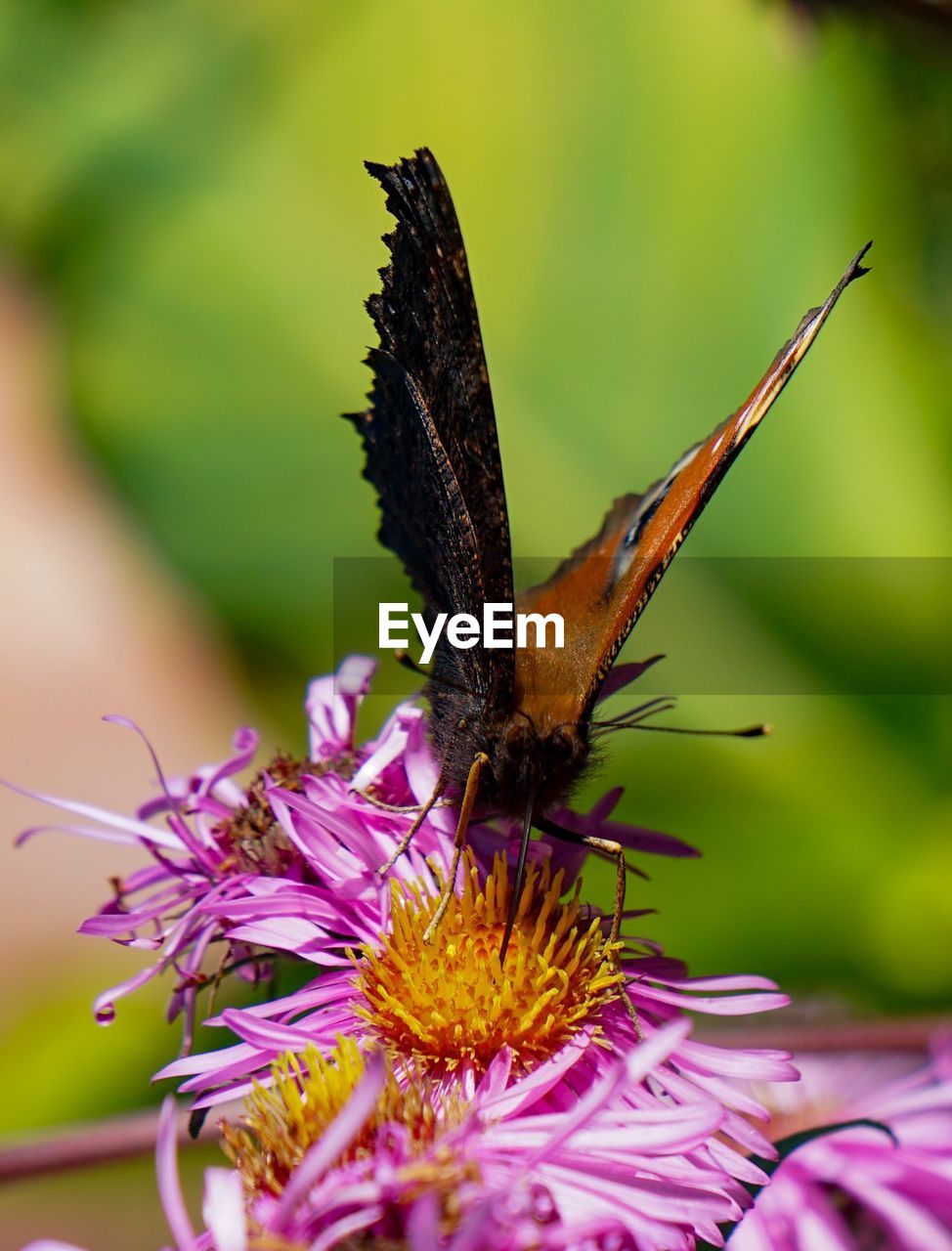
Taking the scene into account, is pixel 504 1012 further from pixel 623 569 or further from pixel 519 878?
pixel 623 569

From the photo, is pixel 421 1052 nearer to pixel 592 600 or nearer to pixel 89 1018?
pixel 592 600

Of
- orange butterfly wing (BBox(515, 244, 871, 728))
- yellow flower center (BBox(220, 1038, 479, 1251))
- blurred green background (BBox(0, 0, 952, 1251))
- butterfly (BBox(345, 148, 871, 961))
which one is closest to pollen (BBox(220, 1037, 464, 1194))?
yellow flower center (BBox(220, 1038, 479, 1251))

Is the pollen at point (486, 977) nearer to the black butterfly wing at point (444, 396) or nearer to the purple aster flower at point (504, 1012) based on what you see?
the purple aster flower at point (504, 1012)

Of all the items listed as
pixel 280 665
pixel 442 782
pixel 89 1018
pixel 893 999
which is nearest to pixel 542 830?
pixel 442 782

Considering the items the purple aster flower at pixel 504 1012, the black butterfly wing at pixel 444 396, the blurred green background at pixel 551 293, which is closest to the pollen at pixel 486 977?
the purple aster flower at pixel 504 1012

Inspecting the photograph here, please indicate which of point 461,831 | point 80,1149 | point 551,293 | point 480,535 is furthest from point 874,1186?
point 551,293
